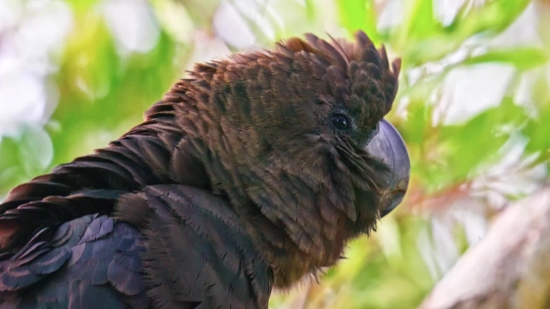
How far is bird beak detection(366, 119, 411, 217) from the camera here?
1.16m

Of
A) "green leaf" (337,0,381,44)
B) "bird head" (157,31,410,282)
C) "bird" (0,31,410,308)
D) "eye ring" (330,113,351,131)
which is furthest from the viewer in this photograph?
"green leaf" (337,0,381,44)

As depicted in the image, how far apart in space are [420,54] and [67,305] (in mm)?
1144

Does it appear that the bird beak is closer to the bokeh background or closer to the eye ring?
the eye ring

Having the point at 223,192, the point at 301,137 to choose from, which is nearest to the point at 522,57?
the point at 301,137

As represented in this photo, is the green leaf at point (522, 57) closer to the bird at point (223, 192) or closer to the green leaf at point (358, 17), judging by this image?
the green leaf at point (358, 17)

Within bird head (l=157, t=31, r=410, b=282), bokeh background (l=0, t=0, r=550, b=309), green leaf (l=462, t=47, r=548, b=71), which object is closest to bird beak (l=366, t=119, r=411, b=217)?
bird head (l=157, t=31, r=410, b=282)

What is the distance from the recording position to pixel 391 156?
118 cm

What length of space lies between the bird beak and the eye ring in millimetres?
77

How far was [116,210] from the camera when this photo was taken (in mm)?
862

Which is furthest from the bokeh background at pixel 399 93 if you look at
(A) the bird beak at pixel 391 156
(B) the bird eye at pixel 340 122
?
(B) the bird eye at pixel 340 122

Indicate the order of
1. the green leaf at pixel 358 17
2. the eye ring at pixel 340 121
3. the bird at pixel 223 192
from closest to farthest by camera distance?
1. the bird at pixel 223 192
2. the eye ring at pixel 340 121
3. the green leaf at pixel 358 17

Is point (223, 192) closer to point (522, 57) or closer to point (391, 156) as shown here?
point (391, 156)

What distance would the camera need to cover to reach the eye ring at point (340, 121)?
43.5 inches

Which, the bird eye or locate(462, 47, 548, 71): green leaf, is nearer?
the bird eye
